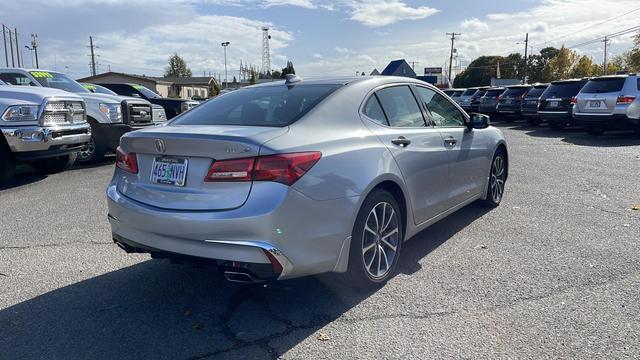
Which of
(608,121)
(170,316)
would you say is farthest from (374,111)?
(608,121)

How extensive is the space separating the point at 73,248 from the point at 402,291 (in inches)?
125

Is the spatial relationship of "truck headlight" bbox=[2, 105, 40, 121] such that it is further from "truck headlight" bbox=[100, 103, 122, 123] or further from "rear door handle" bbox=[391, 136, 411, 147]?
"rear door handle" bbox=[391, 136, 411, 147]

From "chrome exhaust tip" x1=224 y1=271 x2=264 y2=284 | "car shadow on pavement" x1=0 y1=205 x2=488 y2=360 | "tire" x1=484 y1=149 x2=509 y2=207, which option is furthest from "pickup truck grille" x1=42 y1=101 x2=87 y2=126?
"tire" x1=484 y1=149 x2=509 y2=207

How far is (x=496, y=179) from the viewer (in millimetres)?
6207

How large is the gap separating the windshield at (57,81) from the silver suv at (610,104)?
42.5 feet


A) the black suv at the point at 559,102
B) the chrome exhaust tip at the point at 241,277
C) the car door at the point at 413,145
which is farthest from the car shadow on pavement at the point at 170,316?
the black suv at the point at 559,102

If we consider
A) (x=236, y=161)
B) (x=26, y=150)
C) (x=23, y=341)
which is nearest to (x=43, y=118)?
(x=26, y=150)

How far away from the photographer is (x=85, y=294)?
3.74 m

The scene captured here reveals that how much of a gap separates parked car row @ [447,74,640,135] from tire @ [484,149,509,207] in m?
9.02

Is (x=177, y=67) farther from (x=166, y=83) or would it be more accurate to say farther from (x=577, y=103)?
(x=577, y=103)

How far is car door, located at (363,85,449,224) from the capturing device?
12.9ft

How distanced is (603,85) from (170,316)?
14248 millimetres

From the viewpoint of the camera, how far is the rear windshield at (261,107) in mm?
3588

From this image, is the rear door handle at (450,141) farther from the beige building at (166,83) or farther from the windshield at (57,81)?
the beige building at (166,83)
